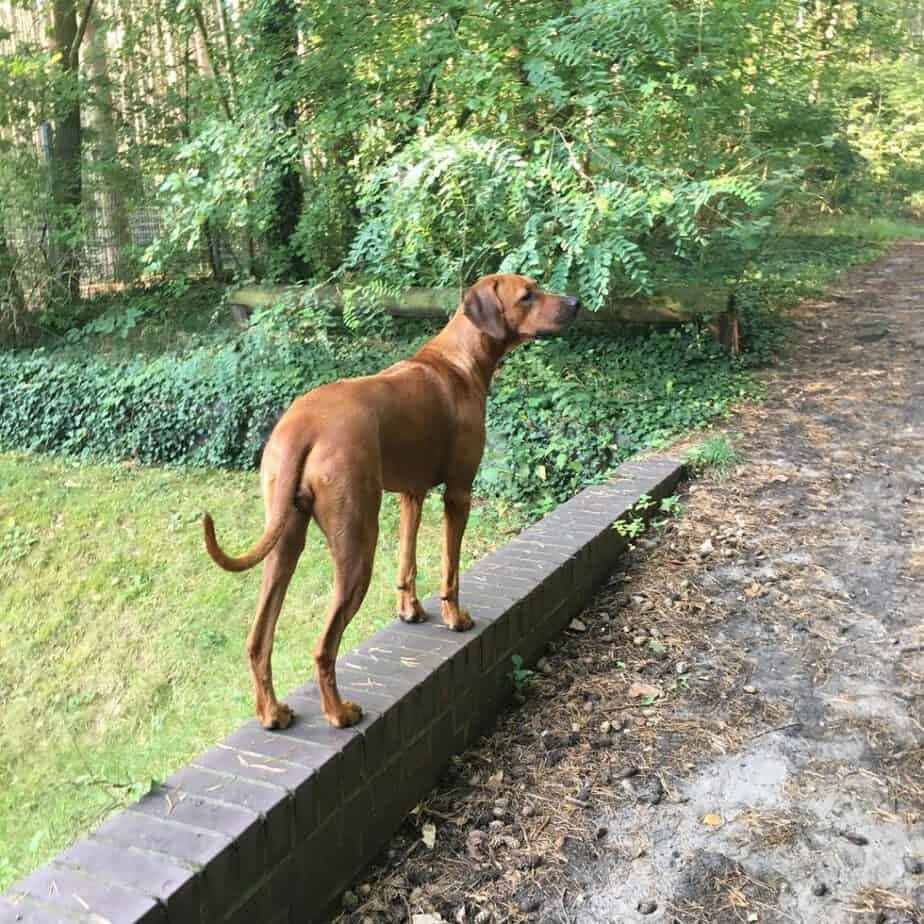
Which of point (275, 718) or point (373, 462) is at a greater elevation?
point (373, 462)

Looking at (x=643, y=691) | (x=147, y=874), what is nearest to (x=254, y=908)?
(x=147, y=874)

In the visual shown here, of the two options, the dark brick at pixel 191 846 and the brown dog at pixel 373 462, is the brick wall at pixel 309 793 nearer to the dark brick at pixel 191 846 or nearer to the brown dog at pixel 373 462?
the dark brick at pixel 191 846

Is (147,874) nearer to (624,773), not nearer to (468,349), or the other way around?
(624,773)

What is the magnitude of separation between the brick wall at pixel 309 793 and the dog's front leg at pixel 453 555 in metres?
0.06

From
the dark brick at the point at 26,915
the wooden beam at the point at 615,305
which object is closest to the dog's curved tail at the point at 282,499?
the dark brick at the point at 26,915

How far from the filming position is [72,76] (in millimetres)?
9867

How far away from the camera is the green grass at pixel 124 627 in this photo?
12.9ft

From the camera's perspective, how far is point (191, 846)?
6.63 ft

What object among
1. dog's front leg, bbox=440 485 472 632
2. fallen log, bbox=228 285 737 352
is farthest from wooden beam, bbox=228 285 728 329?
dog's front leg, bbox=440 485 472 632

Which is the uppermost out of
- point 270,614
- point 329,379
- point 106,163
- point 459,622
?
point 106,163

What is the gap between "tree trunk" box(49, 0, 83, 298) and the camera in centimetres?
1006

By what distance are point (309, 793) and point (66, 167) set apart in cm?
999

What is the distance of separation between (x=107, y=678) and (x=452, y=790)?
9.41 ft

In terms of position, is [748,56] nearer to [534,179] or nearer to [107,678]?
[534,179]
